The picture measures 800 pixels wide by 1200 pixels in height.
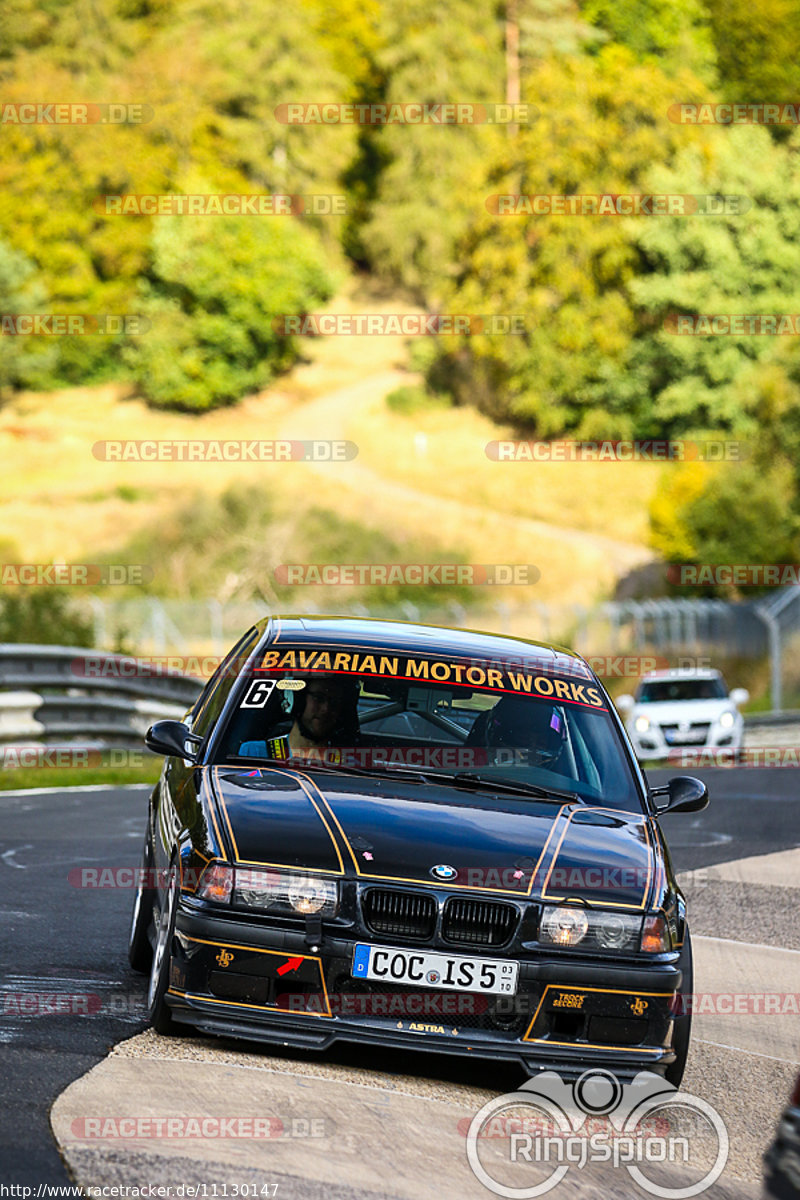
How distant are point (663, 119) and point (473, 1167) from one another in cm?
6707

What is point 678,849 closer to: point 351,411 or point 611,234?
point 611,234

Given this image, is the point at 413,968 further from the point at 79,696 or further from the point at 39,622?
the point at 39,622

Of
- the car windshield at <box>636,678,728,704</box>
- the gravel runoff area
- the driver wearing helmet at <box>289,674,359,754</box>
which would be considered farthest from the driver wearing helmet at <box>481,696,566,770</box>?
the car windshield at <box>636,678,728,704</box>

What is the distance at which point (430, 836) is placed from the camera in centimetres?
562

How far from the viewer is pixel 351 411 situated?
75.1 m

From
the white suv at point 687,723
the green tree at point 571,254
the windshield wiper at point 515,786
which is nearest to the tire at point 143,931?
the windshield wiper at point 515,786

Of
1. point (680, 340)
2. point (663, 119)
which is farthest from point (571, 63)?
point (680, 340)

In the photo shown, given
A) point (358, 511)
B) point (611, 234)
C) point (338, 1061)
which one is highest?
point (611, 234)

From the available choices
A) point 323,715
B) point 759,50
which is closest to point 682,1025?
point 323,715

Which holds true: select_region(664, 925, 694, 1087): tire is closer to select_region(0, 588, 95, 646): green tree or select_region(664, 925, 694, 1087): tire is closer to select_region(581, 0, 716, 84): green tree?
select_region(0, 588, 95, 646): green tree

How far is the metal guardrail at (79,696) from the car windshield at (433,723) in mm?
9040

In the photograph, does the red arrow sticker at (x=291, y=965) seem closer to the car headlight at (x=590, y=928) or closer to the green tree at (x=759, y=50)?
the car headlight at (x=590, y=928)

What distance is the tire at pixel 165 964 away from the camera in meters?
5.53

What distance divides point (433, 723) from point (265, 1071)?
6.21 ft
